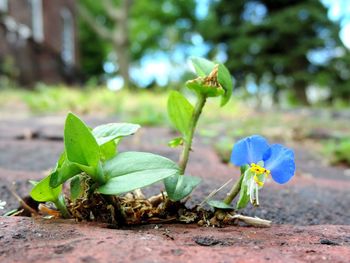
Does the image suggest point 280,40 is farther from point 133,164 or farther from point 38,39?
point 133,164

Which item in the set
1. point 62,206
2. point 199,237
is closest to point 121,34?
point 62,206

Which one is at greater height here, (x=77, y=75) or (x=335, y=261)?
(x=77, y=75)

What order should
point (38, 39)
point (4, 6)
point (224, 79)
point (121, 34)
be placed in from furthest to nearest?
point (38, 39)
point (121, 34)
point (4, 6)
point (224, 79)

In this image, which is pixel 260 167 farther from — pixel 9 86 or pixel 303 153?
pixel 9 86

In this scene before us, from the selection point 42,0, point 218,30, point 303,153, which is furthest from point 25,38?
point 303,153

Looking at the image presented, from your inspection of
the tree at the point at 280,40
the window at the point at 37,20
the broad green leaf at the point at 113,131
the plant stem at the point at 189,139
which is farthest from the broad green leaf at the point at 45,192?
the window at the point at 37,20

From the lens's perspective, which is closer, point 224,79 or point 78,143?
point 78,143

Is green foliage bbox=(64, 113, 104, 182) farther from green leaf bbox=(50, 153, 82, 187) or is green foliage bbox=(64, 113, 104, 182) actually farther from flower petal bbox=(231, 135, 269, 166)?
flower petal bbox=(231, 135, 269, 166)
